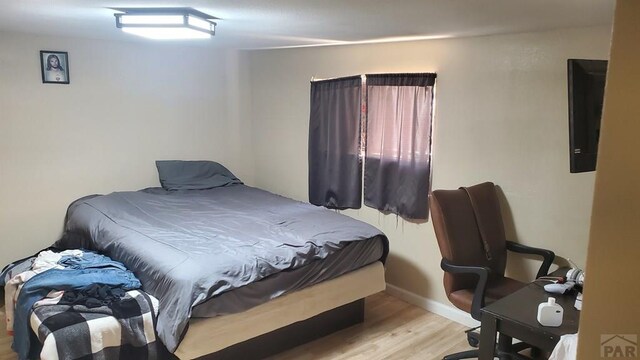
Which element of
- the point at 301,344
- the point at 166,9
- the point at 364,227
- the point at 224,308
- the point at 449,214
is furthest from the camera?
the point at 364,227

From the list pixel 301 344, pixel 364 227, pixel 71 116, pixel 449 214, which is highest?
pixel 71 116

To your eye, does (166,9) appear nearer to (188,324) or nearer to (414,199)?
(188,324)

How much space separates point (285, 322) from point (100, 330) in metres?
1.02

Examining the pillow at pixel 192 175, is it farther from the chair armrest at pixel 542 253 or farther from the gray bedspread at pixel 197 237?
the chair armrest at pixel 542 253

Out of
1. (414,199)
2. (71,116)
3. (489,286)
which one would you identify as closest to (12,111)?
(71,116)

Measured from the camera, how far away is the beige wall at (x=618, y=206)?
844mm

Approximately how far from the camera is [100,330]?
92.8 inches

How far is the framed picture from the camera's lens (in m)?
3.75

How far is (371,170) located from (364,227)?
2.36 ft

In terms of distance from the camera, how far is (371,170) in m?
3.91

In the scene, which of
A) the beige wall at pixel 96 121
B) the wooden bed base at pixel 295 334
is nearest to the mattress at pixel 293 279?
the wooden bed base at pixel 295 334

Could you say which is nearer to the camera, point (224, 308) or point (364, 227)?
point (224, 308)

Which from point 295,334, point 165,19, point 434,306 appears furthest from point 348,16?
point 434,306

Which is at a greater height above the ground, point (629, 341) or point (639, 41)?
point (639, 41)
